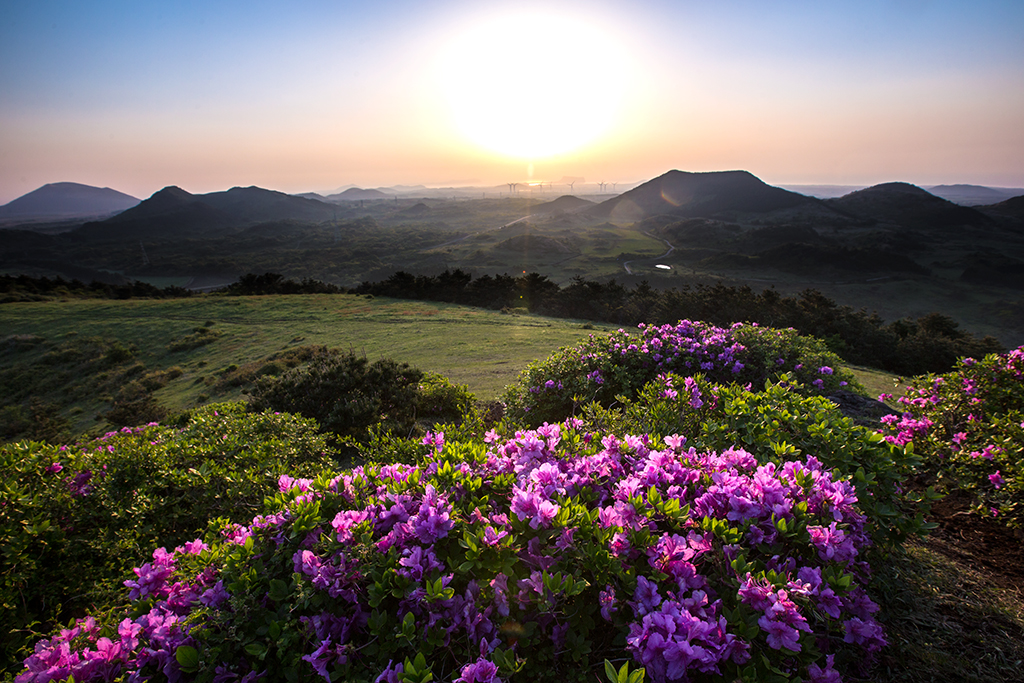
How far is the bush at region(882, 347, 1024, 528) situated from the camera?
12.5ft

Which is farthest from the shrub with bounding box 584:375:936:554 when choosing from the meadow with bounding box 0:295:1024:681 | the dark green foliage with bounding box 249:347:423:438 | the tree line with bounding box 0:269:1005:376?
the tree line with bounding box 0:269:1005:376

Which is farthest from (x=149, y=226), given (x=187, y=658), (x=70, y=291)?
(x=187, y=658)

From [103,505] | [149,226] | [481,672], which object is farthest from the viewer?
[149,226]

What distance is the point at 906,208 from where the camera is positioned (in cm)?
14550

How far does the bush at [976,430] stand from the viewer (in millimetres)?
3809

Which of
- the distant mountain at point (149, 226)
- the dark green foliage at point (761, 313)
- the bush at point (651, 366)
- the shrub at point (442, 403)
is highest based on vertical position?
the distant mountain at point (149, 226)

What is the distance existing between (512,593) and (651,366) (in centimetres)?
485

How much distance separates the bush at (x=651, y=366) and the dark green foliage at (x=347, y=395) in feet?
5.50

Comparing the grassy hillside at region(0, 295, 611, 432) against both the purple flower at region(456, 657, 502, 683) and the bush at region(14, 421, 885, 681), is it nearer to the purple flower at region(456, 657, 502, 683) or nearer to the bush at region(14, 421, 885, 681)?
the bush at region(14, 421, 885, 681)

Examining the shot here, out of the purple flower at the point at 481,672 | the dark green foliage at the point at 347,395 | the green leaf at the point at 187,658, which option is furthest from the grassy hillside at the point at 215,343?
the purple flower at the point at 481,672

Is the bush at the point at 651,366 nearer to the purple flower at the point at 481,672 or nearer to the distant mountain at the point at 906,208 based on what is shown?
the purple flower at the point at 481,672

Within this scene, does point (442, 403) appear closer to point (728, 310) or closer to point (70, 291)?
point (728, 310)

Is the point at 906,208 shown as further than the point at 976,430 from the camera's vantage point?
Yes

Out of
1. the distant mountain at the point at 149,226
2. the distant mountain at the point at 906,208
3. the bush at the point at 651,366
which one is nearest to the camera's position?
the bush at the point at 651,366
